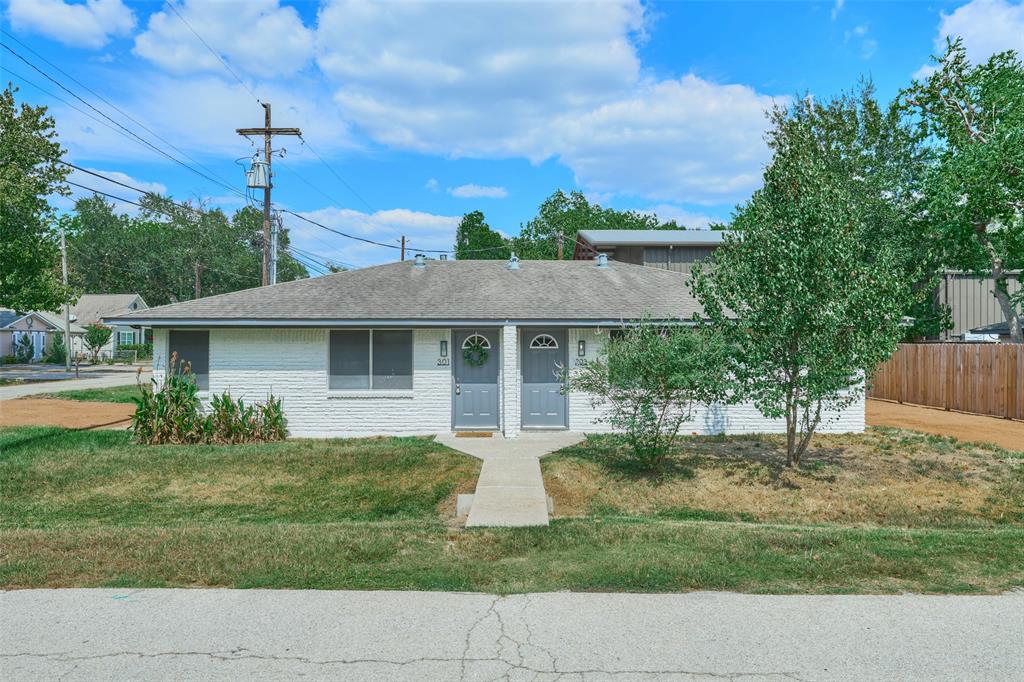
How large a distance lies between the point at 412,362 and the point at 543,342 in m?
2.84

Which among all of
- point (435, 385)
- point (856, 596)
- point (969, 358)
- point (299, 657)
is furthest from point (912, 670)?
point (969, 358)

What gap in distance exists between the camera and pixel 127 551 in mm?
6199

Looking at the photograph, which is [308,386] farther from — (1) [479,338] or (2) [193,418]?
(1) [479,338]

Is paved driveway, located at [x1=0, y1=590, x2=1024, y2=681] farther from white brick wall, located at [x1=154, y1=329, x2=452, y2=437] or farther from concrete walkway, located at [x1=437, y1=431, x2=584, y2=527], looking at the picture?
white brick wall, located at [x1=154, y1=329, x2=452, y2=437]

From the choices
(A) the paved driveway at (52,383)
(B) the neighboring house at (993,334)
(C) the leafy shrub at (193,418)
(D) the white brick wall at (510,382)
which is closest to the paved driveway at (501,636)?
(C) the leafy shrub at (193,418)

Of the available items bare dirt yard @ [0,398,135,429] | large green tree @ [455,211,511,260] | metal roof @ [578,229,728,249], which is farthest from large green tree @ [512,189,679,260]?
bare dirt yard @ [0,398,135,429]

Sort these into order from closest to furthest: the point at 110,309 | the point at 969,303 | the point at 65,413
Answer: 1. the point at 65,413
2. the point at 969,303
3. the point at 110,309

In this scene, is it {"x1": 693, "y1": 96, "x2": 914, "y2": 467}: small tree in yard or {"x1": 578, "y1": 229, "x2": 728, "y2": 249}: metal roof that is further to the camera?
{"x1": 578, "y1": 229, "x2": 728, "y2": 249}: metal roof

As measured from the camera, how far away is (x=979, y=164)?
747 inches

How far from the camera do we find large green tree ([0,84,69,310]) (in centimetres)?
2658

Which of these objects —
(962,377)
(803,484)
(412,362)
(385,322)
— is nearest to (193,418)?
(385,322)

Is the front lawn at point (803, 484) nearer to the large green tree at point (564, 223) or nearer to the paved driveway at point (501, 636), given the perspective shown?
the paved driveway at point (501, 636)

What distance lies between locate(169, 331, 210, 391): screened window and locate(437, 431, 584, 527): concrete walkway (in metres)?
5.12

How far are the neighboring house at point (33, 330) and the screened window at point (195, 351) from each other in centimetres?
3839
